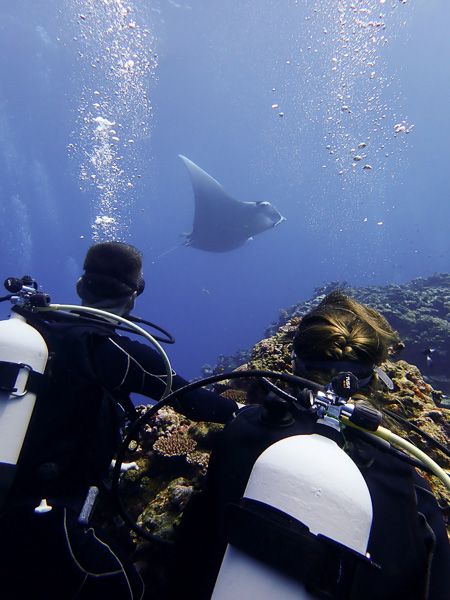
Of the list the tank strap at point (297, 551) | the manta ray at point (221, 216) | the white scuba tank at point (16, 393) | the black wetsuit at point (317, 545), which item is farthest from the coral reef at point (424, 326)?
the tank strap at point (297, 551)

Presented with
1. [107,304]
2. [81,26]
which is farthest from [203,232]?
[81,26]

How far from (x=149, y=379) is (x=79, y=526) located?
100 cm

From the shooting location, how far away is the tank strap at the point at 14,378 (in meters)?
1.79

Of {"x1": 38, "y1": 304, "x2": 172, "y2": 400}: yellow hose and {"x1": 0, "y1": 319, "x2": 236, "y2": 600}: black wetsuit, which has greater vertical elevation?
{"x1": 38, "y1": 304, "x2": 172, "y2": 400}: yellow hose

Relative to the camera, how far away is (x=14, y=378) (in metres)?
1.82

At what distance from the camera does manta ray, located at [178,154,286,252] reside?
1792 centimetres

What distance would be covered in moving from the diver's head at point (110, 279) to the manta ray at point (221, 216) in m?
14.7

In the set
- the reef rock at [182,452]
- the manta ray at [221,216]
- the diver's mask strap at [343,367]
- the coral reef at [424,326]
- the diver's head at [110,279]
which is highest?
the manta ray at [221,216]

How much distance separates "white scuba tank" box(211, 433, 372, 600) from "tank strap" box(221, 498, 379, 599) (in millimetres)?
25

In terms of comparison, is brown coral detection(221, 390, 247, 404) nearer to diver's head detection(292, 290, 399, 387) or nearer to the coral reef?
diver's head detection(292, 290, 399, 387)

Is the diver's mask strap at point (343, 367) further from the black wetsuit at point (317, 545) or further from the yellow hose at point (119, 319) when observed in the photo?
the yellow hose at point (119, 319)

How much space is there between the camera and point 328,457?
1.07 metres

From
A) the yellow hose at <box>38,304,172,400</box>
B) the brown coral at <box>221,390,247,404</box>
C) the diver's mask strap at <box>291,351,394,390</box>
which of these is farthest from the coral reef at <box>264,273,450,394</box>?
the diver's mask strap at <box>291,351,394,390</box>

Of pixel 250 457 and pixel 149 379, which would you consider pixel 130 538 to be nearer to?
pixel 149 379
